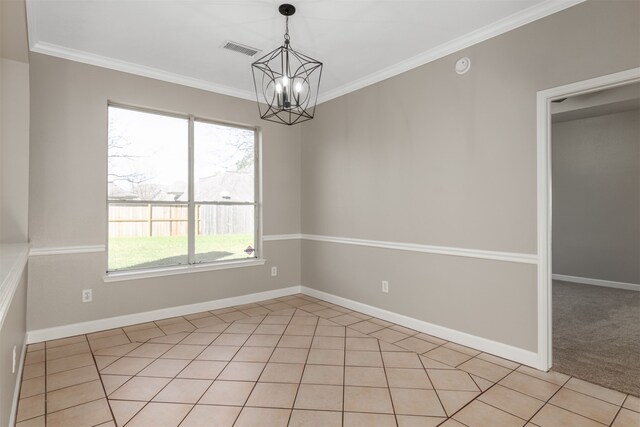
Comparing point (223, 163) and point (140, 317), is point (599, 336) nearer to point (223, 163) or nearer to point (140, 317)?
point (223, 163)

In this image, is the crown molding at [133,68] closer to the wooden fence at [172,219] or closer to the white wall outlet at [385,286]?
the wooden fence at [172,219]

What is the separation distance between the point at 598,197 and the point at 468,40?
418 centimetres

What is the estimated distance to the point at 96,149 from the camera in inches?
132

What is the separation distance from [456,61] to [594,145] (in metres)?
3.98

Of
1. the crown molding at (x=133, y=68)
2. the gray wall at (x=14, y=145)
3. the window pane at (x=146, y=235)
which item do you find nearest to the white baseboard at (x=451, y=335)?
the window pane at (x=146, y=235)

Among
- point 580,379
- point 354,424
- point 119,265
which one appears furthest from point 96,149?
point 580,379

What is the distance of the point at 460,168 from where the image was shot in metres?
3.07

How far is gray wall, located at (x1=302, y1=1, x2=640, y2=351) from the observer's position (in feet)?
8.14

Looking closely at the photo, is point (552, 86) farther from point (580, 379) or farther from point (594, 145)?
point (594, 145)

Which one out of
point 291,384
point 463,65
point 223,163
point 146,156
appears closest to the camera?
point 291,384

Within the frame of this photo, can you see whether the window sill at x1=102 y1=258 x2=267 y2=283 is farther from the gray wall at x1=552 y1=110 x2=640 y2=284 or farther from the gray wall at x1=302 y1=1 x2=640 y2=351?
the gray wall at x1=552 y1=110 x2=640 y2=284

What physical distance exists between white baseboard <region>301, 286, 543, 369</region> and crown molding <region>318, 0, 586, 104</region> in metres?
2.50

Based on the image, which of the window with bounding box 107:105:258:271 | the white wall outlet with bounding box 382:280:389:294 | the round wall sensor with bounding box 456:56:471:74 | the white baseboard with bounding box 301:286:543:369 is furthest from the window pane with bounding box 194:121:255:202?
the round wall sensor with bounding box 456:56:471:74

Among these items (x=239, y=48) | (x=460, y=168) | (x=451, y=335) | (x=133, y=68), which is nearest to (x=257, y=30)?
(x=239, y=48)
